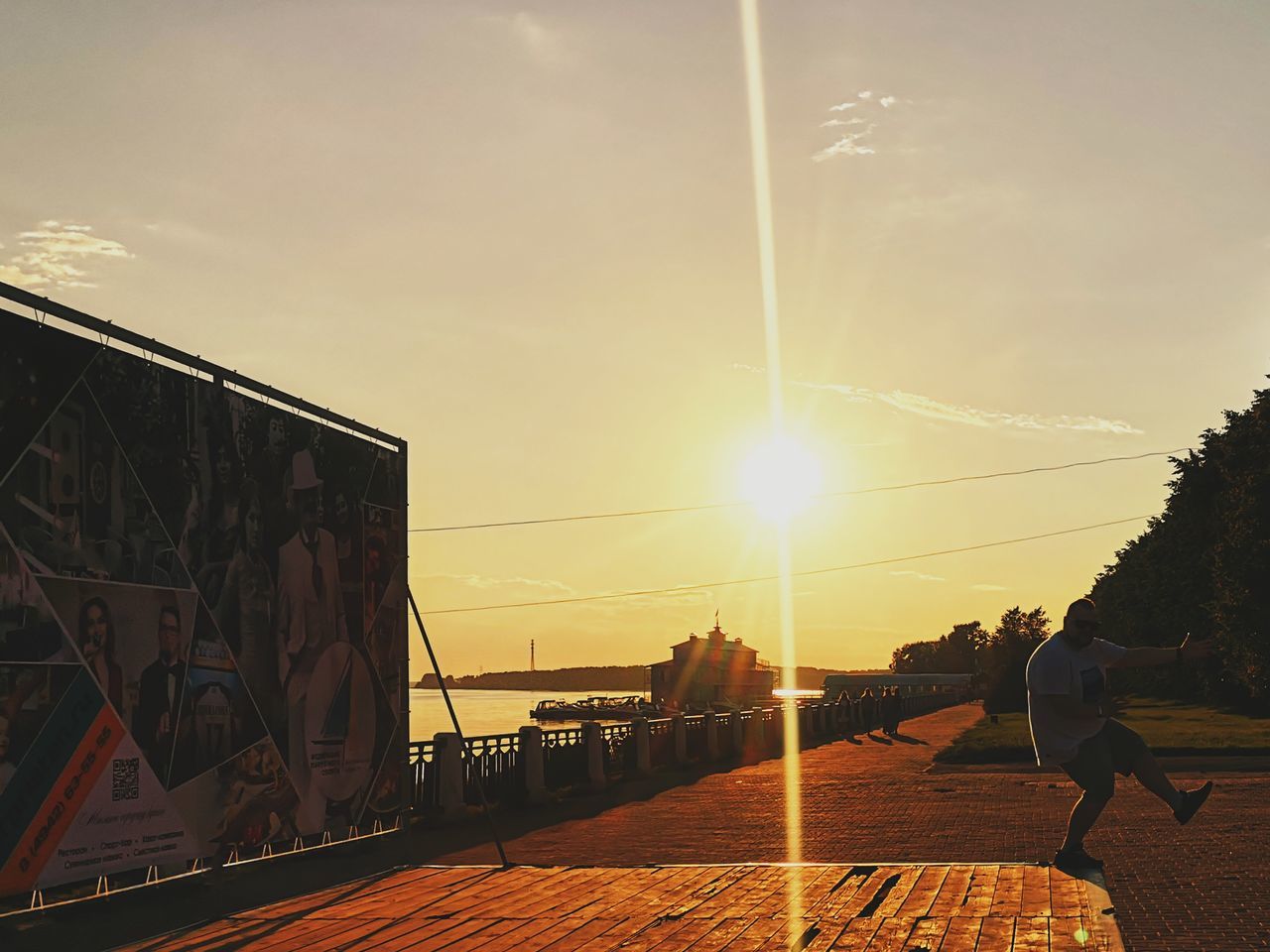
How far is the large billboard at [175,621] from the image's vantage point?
869 centimetres

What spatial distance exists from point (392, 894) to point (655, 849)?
18.5ft

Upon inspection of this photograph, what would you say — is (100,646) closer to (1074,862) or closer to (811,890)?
(811,890)

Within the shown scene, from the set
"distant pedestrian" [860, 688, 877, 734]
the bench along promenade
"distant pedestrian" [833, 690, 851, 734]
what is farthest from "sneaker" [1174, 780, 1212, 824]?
"distant pedestrian" [860, 688, 877, 734]

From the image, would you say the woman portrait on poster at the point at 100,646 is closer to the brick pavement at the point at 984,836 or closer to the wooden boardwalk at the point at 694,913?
the wooden boardwalk at the point at 694,913

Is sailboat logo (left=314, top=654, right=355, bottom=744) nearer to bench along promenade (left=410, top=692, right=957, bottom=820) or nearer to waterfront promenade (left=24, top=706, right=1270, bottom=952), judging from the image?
bench along promenade (left=410, top=692, right=957, bottom=820)

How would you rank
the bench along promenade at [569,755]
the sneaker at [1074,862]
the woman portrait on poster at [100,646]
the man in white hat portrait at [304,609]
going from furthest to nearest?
the bench along promenade at [569,755], the man in white hat portrait at [304,609], the sneaker at [1074,862], the woman portrait on poster at [100,646]

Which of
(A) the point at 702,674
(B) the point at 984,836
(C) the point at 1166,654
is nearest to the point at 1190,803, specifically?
(C) the point at 1166,654

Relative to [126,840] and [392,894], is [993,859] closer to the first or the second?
[392,894]

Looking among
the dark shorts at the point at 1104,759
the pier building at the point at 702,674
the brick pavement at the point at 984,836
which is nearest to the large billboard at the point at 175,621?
the brick pavement at the point at 984,836

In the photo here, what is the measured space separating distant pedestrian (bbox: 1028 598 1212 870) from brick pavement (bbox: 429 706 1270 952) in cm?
89

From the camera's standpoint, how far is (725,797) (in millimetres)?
22797

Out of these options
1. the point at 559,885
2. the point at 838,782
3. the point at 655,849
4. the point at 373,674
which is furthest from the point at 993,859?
the point at 838,782

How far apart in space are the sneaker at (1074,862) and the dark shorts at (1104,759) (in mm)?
440

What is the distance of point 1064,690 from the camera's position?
400 inches
